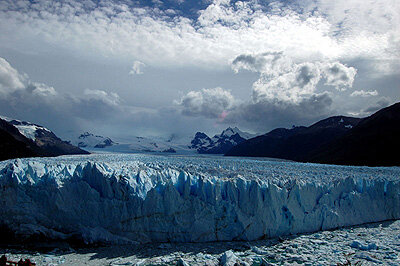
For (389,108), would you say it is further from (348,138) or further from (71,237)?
(71,237)

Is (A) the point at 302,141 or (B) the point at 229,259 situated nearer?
(B) the point at 229,259

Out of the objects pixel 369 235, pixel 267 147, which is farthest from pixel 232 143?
pixel 369 235

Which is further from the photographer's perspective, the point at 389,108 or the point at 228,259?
the point at 389,108

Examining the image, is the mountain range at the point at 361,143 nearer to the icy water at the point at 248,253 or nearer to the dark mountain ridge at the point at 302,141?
the dark mountain ridge at the point at 302,141

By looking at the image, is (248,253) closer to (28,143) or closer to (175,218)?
(175,218)

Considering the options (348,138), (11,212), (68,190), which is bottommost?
(11,212)

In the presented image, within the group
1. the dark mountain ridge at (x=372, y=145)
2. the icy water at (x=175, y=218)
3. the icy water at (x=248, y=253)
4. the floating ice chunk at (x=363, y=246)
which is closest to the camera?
the icy water at (x=248, y=253)

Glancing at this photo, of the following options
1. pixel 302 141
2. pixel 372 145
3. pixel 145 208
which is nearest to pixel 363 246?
pixel 145 208

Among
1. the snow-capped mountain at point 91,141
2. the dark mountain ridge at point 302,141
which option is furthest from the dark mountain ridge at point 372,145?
the snow-capped mountain at point 91,141
